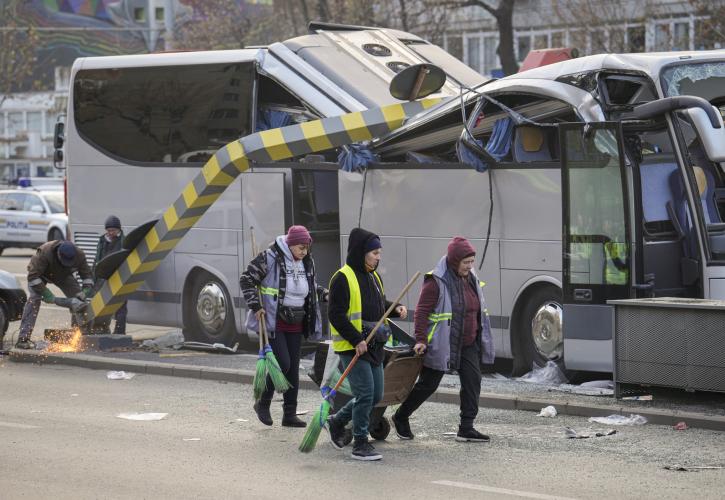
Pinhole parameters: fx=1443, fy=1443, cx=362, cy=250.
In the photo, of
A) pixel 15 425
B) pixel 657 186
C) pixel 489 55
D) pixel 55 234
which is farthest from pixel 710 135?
pixel 489 55

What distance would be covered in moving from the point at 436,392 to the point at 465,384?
7.21 ft

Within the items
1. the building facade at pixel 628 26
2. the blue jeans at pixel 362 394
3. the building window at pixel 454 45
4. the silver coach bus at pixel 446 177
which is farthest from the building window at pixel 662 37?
the blue jeans at pixel 362 394

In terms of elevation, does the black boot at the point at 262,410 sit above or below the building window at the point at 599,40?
below

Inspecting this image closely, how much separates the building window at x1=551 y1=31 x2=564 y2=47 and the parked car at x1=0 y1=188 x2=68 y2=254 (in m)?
13.7

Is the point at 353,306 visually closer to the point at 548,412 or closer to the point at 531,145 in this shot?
the point at 548,412

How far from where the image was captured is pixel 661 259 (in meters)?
12.5

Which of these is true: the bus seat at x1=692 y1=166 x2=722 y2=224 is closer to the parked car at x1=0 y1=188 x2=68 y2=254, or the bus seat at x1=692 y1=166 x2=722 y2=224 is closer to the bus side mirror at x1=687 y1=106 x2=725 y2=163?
the bus side mirror at x1=687 y1=106 x2=725 y2=163

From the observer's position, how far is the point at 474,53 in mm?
49312

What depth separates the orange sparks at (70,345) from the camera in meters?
16.0

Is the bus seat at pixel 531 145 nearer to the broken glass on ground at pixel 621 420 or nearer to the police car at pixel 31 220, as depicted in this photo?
the broken glass on ground at pixel 621 420

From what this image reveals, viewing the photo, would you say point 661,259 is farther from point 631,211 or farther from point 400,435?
point 400,435

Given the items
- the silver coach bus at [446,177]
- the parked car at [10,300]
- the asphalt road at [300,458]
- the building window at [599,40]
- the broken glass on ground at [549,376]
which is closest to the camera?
the asphalt road at [300,458]

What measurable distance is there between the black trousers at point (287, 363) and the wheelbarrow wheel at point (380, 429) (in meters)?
1.00

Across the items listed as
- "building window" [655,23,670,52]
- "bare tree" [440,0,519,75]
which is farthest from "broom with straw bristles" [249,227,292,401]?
"building window" [655,23,670,52]
